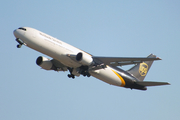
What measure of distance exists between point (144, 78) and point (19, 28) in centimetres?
2273

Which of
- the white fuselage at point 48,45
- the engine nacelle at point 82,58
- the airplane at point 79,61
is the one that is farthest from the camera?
the engine nacelle at point 82,58

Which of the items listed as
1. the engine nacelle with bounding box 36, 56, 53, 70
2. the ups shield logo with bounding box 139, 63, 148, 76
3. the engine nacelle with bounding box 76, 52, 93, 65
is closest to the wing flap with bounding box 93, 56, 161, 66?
the engine nacelle with bounding box 76, 52, 93, 65

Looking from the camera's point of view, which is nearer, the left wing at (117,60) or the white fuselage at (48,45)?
the white fuselage at (48,45)

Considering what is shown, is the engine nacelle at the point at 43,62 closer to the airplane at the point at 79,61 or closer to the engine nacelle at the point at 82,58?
the airplane at the point at 79,61

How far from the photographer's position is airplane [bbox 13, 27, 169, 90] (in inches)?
1303

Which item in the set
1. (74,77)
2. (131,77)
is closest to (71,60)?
(74,77)

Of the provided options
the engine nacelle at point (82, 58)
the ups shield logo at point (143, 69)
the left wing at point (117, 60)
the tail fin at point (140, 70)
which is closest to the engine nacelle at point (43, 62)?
the engine nacelle at point (82, 58)

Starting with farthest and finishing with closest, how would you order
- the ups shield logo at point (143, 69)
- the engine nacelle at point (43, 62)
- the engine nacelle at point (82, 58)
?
the ups shield logo at point (143, 69) → the engine nacelle at point (43, 62) → the engine nacelle at point (82, 58)

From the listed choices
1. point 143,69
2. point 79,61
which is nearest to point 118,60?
point 79,61

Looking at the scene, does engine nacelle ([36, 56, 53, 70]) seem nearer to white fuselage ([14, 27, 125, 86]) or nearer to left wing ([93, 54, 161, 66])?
white fuselage ([14, 27, 125, 86])

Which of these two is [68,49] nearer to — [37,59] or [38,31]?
[38,31]

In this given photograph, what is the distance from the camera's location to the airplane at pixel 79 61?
109 feet

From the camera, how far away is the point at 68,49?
114ft

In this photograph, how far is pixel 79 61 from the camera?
114ft
